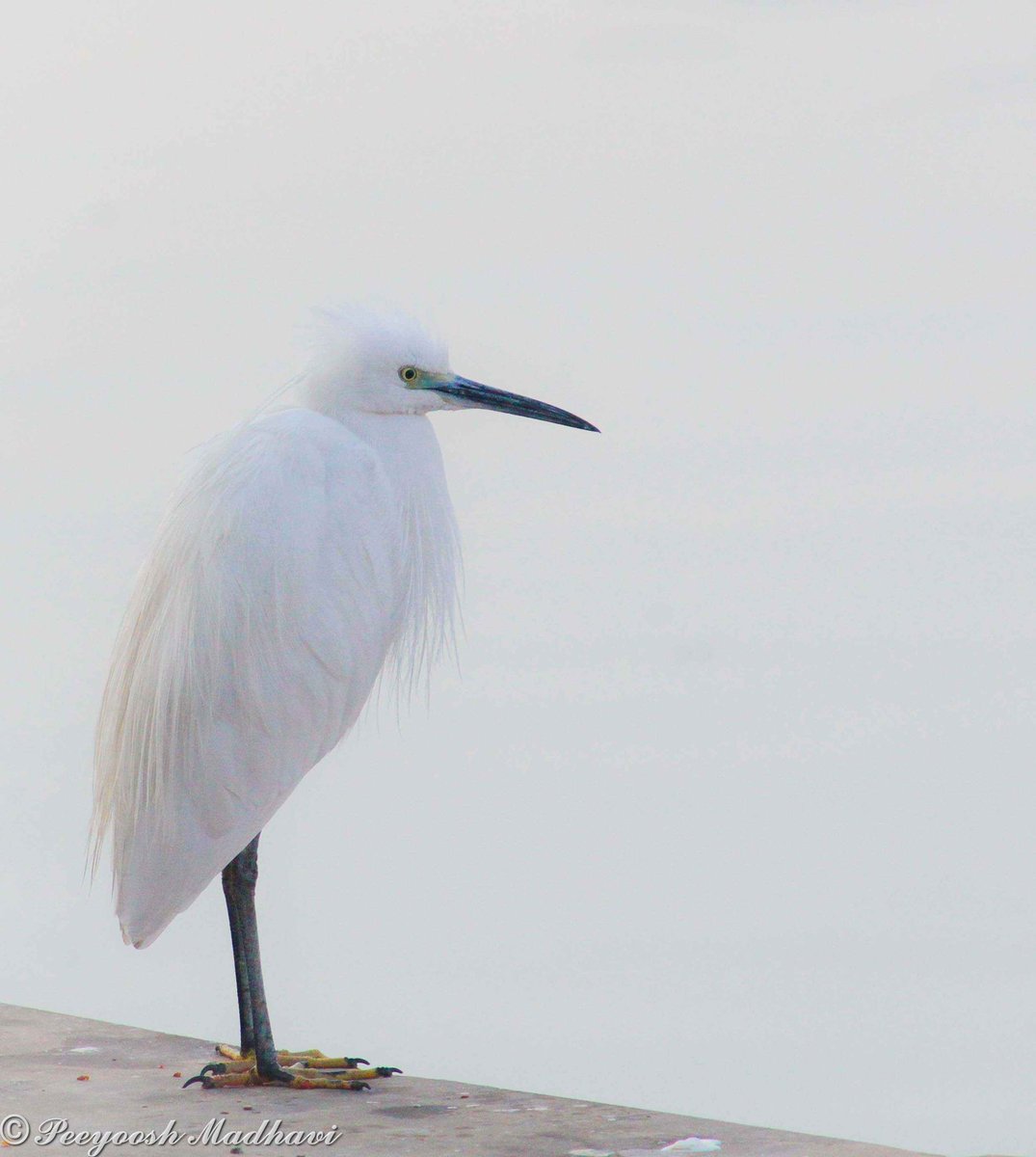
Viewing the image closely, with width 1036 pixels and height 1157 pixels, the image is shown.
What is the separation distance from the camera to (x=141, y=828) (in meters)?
2.26

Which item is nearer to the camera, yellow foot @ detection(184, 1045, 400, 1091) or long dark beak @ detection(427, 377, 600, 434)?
yellow foot @ detection(184, 1045, 400, 1091)

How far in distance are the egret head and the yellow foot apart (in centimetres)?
105

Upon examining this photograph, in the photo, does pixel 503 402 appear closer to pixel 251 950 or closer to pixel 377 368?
pixel 377 368

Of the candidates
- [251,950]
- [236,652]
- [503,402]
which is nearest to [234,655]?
[236,652]

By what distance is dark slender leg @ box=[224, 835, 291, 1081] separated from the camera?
2262 mm

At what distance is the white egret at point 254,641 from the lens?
89.0 inches

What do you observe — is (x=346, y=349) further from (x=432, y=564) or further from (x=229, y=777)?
(x=229, y=777)

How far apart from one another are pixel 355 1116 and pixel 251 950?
366 mm

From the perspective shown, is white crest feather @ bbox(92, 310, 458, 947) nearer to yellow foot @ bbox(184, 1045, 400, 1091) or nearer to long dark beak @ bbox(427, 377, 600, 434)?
long dark beak @ bbox(427, 377, 600, 434)

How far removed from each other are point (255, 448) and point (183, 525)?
6.6 inches

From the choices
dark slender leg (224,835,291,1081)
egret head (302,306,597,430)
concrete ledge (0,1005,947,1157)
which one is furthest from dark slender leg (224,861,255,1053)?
egret head (302,306,597,430)

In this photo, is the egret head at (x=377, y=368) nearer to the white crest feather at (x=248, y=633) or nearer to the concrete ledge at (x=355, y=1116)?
the white crest feather at (x=248, y=633)

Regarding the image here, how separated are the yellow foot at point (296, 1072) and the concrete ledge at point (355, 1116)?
0.02 meters

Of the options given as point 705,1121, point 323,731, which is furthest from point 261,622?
point 705,1121
